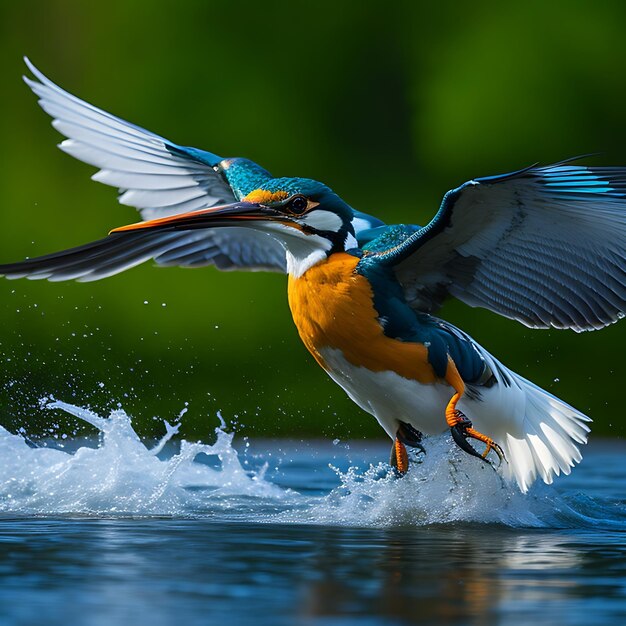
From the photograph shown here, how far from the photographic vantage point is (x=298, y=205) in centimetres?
656

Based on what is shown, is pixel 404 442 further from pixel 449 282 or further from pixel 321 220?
pixel 321 220

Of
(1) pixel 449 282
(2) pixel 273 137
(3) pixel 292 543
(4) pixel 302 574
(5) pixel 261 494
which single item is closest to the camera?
(4) pixel 302 574

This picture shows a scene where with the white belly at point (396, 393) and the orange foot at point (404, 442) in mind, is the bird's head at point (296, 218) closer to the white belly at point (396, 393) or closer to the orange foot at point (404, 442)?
the white belly at point (396, 393)

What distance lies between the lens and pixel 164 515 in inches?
255

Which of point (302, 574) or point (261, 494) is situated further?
point (261, 494)

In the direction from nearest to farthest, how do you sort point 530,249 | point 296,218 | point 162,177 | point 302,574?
point 302,574
point 296,218
point 530,249
point 162,177

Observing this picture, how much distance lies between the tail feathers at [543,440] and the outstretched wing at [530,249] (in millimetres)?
381

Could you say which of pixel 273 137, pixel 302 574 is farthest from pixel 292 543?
pixel 273 137

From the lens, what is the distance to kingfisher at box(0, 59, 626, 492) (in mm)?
6387

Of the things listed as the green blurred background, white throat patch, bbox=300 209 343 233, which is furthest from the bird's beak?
the green blurred background

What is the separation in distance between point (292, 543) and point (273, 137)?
8.78 metres

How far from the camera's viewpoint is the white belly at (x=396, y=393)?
6574mm

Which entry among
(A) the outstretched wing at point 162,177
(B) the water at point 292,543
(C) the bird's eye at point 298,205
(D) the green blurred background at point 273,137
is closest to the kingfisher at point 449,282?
(C) the bird's eye at point 298,205

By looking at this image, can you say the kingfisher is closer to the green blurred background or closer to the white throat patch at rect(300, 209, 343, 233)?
the white throat patch at rect(300, 209, 343, 233)
